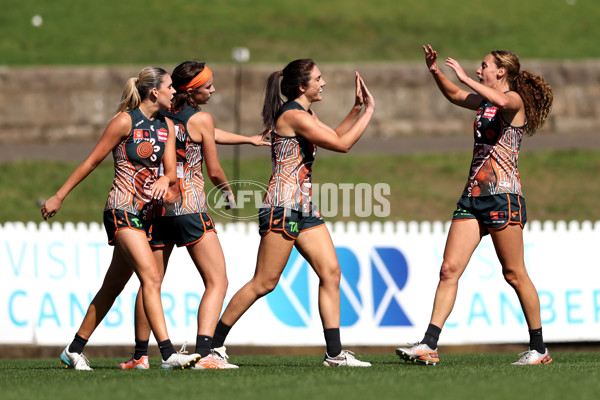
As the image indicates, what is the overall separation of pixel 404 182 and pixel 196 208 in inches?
396

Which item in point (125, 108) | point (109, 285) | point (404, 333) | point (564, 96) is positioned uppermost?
point (564, 96)

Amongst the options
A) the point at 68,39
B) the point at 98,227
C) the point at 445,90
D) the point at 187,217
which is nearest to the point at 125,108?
the point at 187,217

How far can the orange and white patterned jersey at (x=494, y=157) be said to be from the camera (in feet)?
22.8

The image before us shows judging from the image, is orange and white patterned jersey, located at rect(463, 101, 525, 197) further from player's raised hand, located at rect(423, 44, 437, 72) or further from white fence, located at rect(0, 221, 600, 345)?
white fence, located at rect(0, 221, 600, 345)

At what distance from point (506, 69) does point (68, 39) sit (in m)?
17.0

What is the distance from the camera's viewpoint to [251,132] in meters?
19.2

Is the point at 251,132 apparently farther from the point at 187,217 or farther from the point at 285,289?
the point at 187,217

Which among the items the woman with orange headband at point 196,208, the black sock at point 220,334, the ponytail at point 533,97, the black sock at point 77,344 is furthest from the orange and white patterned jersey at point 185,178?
the ponytail at point 533,97

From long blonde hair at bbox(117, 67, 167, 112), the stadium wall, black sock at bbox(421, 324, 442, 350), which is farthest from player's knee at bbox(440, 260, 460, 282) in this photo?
the stadium wall

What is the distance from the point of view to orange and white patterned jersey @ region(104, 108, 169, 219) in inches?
261

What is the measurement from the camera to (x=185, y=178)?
686 centimetres

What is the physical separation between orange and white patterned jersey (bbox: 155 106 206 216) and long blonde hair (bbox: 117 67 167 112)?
0.29 metres

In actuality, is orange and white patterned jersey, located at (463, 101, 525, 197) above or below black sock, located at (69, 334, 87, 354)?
above

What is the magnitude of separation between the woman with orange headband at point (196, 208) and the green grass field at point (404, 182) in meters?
7.25
